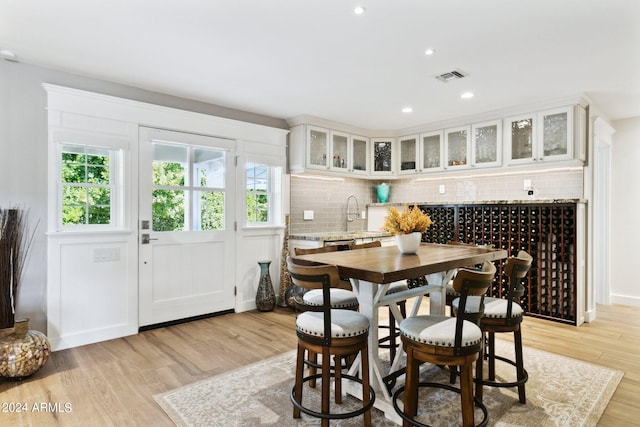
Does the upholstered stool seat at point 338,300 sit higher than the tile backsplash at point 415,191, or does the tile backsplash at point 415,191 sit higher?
the tile backsplash at point 415,191

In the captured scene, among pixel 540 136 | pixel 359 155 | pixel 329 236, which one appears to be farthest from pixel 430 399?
pixel 359 155

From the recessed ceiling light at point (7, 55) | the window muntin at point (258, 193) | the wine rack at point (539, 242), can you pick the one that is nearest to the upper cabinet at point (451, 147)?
the window muntin at point (258, 193)

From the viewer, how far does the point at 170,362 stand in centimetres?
310

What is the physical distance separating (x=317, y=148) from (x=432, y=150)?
67.9 inches

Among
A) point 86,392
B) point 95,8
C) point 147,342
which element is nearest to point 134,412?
point 86,392

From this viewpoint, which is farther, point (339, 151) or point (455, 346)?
point (339, 151)

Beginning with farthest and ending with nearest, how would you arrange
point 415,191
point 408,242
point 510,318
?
point 415,191
point 408,242
point 510,318

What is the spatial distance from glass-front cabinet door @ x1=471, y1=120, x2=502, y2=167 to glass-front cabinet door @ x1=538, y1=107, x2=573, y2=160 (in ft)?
1.60

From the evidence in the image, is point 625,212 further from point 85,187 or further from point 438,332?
point 85,187

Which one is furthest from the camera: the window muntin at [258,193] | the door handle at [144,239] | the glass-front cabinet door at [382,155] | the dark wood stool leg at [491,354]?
the glass-front cabinet door at [382,155]

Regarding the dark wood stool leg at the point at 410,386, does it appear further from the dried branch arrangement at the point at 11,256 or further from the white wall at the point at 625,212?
the white wall at the point at 625,212

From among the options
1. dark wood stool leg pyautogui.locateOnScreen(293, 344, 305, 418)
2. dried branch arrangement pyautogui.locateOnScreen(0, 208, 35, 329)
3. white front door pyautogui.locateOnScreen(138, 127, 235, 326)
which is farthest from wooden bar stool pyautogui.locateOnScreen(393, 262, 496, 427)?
dried branch arrangement pyautogui.locateOnScreen(0, 208, 35, 329)

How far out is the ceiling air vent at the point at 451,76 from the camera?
344 cm

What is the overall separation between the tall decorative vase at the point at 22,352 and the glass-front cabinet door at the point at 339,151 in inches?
150
